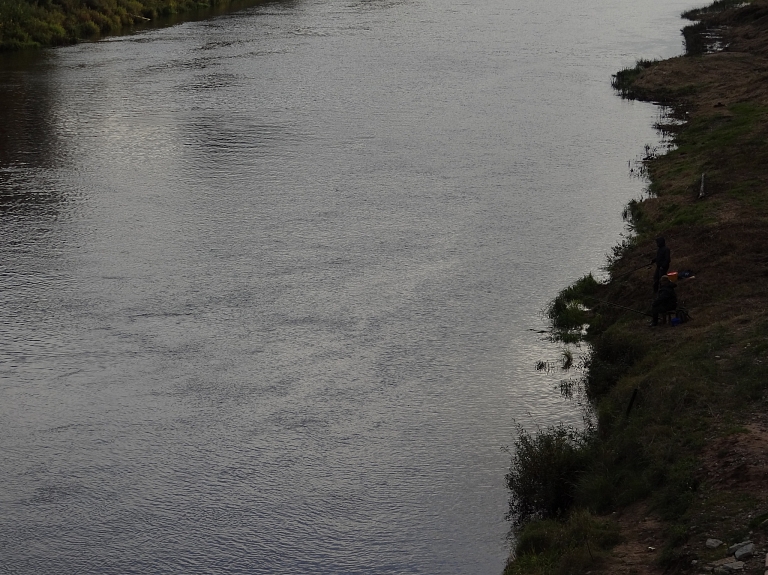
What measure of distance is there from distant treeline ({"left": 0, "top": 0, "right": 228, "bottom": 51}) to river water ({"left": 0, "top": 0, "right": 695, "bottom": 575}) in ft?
25.4

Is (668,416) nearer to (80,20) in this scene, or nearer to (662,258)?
(662,258)

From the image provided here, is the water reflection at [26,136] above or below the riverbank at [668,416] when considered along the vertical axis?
above

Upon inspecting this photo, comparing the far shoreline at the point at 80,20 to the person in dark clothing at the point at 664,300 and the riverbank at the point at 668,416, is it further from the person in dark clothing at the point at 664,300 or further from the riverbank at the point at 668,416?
the person in dark clothing at the point at 664,300

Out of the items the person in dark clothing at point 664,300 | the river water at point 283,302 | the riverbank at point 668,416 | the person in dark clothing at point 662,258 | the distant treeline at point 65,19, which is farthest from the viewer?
the distant treeline at point 65,19

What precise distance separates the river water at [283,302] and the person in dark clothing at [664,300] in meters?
2.37

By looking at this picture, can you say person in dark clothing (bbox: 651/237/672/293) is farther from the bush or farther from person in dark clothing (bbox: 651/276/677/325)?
the bush

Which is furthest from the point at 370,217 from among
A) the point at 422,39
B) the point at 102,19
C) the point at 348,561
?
the point at 102,19

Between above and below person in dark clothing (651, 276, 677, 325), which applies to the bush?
below

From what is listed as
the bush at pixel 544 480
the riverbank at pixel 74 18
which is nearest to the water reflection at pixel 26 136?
the riverbank at pixel 74 18

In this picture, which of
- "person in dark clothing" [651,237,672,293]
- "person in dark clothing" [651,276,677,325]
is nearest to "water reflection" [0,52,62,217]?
"person in dark clothing" [651,237,672,293]

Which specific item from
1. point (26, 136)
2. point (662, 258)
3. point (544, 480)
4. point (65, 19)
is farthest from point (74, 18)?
point (544, 480)

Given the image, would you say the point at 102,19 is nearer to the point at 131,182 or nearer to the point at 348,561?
the point at 131,182

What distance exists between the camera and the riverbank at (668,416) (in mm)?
13508

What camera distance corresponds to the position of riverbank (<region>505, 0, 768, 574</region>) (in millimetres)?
13508
